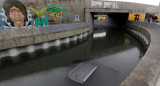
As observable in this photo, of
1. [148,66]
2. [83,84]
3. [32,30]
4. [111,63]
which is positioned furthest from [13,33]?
[148,66]

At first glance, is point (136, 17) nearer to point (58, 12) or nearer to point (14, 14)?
point (58, 12)

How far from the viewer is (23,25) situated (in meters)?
14.7

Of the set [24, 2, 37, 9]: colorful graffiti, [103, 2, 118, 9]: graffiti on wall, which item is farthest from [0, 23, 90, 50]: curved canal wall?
[103, 2, 118, 9]: graffiti on wall

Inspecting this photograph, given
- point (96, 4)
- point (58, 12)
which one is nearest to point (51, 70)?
point (58, 12)

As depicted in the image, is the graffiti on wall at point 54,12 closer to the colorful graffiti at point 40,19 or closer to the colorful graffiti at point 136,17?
the colorful graffiti at point 40,19

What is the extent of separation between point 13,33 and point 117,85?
14.5 metres

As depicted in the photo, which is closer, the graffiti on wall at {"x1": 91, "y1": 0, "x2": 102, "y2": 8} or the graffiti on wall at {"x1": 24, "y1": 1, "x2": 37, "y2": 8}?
the graffiti on wall at {"x1": 24, "y1": 1, "x2": 37, "y2": 8}

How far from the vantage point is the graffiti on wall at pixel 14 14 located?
42.5 feet

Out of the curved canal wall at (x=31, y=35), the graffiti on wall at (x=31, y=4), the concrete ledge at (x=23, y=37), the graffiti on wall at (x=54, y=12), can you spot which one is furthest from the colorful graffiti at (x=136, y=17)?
the graffiti on wall at (x=31, y=4)

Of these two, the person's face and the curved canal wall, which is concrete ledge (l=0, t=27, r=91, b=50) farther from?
the person's face

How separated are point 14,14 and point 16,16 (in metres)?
0.36

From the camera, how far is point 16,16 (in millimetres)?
13859

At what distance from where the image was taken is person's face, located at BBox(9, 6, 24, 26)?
1342 centimetres

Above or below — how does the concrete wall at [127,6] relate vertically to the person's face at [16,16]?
above
